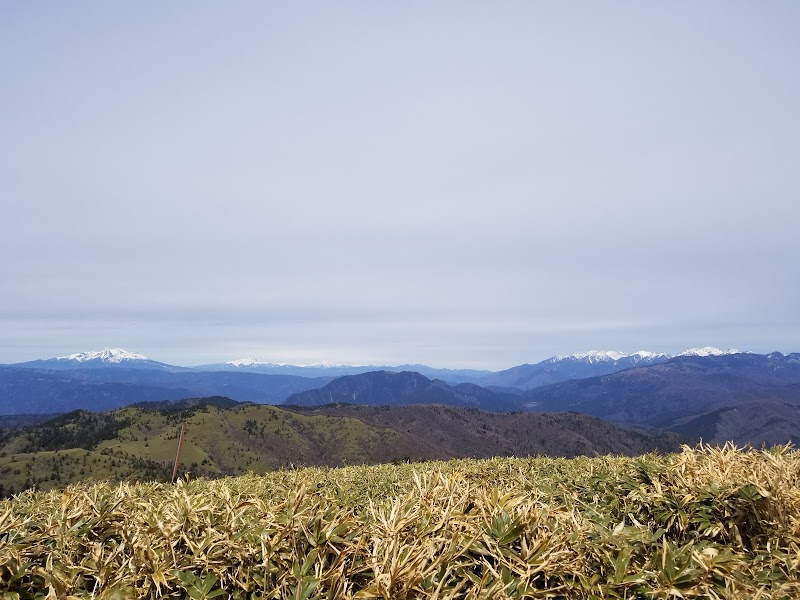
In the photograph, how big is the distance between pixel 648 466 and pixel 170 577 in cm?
520

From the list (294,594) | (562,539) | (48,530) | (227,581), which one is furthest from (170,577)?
(562,539)

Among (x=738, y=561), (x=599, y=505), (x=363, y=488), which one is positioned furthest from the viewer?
(x=363, y=488)

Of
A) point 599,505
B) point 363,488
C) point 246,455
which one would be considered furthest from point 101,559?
point 246,455

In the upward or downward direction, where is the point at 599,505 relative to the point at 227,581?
downward

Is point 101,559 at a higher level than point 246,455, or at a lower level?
higher

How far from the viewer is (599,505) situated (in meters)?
5.38

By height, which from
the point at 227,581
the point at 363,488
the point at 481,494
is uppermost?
the point at 481,494

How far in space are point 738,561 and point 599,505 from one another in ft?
7.48

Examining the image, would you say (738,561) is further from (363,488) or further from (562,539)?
(363,488)

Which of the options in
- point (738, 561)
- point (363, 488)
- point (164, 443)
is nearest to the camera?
point (738, 561)

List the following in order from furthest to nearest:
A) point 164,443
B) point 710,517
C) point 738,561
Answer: point 164,443, point 710,517, point 738,561

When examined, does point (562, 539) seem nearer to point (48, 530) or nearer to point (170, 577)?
point (170, 577)

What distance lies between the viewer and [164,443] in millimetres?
169125

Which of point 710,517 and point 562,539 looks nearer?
point 562,539
